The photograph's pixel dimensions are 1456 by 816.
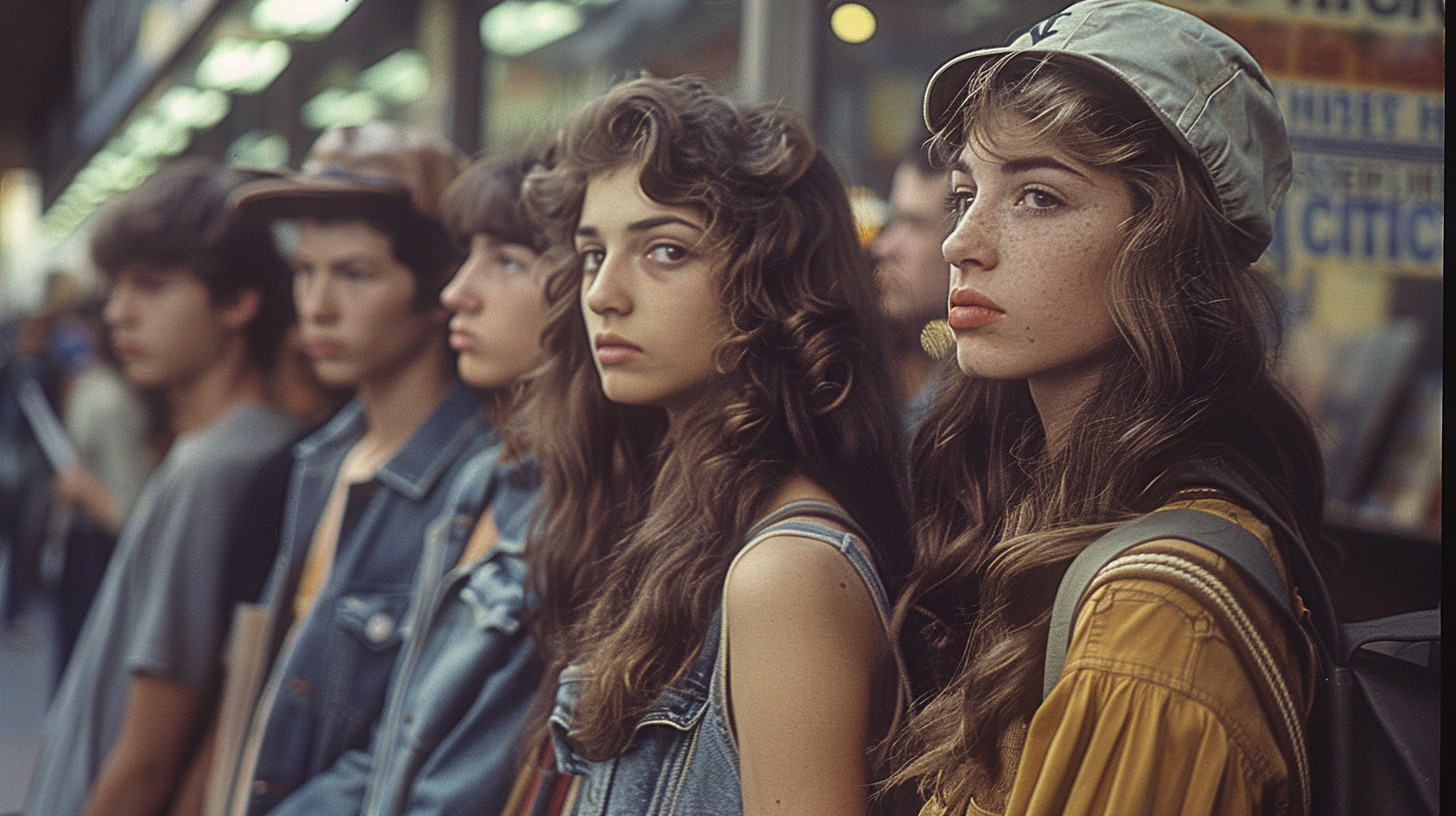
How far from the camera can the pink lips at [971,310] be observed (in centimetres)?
125

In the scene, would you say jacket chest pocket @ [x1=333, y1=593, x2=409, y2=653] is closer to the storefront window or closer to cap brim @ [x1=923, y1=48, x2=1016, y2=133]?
the storefront window

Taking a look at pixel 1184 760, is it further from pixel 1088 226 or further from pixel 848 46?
pixel 848 46

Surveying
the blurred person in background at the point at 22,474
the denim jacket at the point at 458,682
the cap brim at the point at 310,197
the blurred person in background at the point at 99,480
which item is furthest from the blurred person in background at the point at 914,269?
the blurred person in background at the point at 22,474

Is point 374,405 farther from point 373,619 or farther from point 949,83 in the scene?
point 949,83

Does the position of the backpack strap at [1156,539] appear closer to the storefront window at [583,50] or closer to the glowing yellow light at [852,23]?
the storefront window at [583,50]

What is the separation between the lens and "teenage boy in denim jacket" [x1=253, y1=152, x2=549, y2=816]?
1.94 m

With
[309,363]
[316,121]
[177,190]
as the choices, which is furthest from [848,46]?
[177,190]

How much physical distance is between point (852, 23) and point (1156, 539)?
4.10ft

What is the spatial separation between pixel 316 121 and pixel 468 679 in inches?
A: 68.9

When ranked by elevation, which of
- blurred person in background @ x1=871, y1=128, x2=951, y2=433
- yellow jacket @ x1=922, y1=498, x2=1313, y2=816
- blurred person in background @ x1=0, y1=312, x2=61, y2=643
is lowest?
blurred person in background @ x1=0, y1=312, x2=61, y2=643

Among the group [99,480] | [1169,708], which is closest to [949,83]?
[1169,708]

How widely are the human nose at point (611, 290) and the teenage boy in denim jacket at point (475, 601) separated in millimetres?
376

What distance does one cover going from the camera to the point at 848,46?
6.99 ft

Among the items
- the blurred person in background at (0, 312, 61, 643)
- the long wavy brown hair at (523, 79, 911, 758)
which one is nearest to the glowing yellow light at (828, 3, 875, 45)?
the long wavy brown hair at (523, 79, 911, 758)
